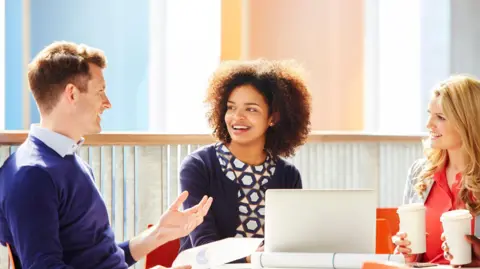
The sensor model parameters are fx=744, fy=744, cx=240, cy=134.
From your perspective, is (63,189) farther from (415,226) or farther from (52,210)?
(415,226)

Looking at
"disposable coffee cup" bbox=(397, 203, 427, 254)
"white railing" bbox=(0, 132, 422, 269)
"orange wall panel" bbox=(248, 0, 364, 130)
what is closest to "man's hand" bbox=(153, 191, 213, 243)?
"disposable coffee cup" bbox=(397, 203, 427, 254)

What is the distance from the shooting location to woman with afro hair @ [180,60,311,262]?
2.62 meters

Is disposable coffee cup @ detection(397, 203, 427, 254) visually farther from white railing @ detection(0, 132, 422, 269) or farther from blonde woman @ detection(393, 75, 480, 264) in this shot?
white railing @ detection(0, 132, 422, 269)

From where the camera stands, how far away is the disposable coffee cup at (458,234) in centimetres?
191

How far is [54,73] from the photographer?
6.70 ft

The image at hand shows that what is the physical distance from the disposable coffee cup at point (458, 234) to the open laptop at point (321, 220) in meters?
0.19

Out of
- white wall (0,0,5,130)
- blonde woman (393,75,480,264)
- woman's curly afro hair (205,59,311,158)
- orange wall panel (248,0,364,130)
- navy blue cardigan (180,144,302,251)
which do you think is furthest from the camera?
orange wall panel (248,0,364,130)

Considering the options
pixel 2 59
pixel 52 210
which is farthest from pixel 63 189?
pixel 2 59

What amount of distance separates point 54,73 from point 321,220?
827mm

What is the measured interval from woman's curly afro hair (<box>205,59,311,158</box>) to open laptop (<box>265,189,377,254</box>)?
3.01 feet

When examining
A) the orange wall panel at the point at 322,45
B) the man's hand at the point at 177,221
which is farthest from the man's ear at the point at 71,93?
the orange wall panel at the point at 322,45

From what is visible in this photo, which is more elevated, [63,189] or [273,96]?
[273,96]

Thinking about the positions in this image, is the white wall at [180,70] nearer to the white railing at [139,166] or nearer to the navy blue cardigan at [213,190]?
the white railing at [139,166]

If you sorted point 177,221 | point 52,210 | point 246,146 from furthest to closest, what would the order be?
point 246,146 < point 177,221 < point 52,210
